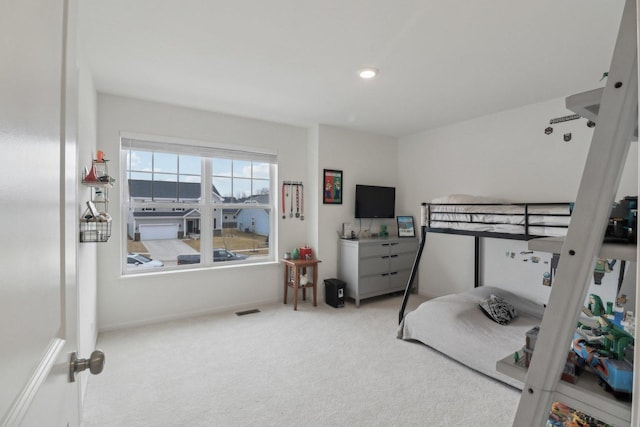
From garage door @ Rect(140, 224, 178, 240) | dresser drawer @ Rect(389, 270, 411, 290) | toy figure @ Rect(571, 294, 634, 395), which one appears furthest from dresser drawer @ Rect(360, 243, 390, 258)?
toy figure @ Rect(571, 294, 634, 395)

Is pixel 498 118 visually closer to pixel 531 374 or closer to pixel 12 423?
pixel 531 374

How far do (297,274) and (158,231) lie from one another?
1.71 m

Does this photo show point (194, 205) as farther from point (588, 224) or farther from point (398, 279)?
point (588, 224)

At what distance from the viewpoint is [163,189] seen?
356 cm

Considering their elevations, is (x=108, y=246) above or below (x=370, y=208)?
below

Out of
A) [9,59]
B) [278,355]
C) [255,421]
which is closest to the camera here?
[9,59]

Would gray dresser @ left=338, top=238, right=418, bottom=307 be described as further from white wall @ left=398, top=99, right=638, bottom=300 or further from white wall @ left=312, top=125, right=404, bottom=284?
white wall @ left=398, top=99, right=638, bottom=300

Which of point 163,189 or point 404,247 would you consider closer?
point 163,189

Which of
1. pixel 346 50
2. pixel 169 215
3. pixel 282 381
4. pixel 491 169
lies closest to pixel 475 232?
pixel 491 169

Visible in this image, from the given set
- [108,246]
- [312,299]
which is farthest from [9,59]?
[312,299]

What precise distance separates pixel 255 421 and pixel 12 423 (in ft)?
5.82

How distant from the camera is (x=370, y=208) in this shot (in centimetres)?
459

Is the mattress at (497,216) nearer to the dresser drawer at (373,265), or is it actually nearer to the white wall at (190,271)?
the dresser drawer at (373,265)

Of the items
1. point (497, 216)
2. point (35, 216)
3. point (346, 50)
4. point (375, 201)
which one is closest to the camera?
point (35, 216)
